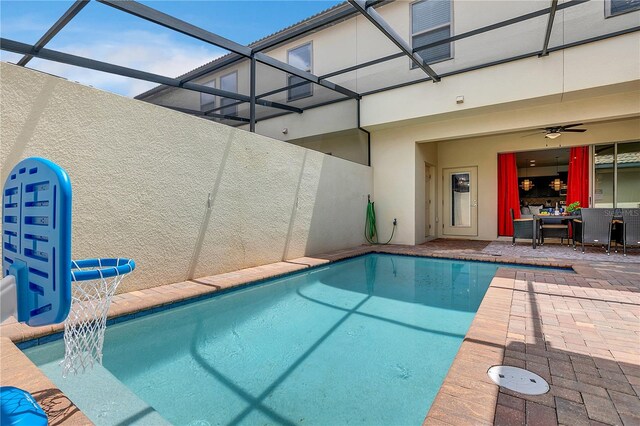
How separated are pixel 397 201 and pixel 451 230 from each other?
2.81 m

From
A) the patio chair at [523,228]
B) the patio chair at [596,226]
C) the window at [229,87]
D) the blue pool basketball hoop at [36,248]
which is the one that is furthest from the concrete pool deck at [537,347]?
the window at [229,87]

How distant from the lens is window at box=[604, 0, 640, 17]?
5604 millimetres

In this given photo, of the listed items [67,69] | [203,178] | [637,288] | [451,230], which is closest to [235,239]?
[203,178]

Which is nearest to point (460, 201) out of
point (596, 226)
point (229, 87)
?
point (596, 226)

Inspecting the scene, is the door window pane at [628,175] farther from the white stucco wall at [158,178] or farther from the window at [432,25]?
the white stucco wall at [158,178]

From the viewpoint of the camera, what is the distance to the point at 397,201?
29.4ft

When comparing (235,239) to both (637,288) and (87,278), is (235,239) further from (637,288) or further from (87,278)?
(637,288)

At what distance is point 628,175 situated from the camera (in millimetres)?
8055

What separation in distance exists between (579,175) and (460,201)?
3.07 m

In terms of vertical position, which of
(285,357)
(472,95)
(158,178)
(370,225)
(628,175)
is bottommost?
(285,357)

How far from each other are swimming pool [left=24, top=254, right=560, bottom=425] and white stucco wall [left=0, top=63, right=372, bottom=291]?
3.26 feet

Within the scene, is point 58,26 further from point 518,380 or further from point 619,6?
point 619,6

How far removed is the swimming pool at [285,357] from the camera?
6.55ft

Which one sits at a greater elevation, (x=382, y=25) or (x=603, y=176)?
(x=382, y=25)
